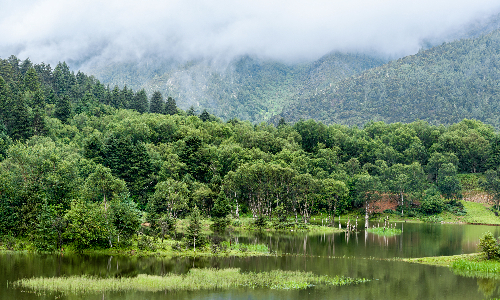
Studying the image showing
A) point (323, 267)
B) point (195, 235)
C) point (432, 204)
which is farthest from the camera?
point (432, 204)

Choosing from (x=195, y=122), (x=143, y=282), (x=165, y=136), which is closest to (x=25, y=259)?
(x=143, y=282)

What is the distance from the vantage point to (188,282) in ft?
160

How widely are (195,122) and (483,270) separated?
13044 cm

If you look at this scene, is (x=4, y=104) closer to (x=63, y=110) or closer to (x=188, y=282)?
(x=63, y=110)

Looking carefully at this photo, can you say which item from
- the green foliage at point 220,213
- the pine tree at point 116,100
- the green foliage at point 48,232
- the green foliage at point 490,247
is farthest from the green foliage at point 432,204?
the pine tree at point 116,100

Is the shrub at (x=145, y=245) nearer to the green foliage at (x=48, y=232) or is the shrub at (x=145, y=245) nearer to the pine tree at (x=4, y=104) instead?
the green foliage at (x=48, y=232)

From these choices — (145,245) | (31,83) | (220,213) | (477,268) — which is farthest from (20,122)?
(477,268)

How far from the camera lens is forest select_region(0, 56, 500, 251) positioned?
233ft

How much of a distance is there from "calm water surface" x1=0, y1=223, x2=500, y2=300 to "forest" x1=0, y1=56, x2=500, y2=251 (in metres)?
10.2

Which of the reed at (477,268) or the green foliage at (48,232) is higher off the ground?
the green foliage at (48,232)

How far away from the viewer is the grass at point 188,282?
46.0 m

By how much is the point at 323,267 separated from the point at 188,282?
67.8 ft

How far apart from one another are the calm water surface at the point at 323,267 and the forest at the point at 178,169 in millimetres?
10187

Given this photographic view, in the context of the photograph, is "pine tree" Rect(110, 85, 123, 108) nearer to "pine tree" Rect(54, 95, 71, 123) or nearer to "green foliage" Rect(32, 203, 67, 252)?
"pine tree" Rect(54, 95, 71, 123)
